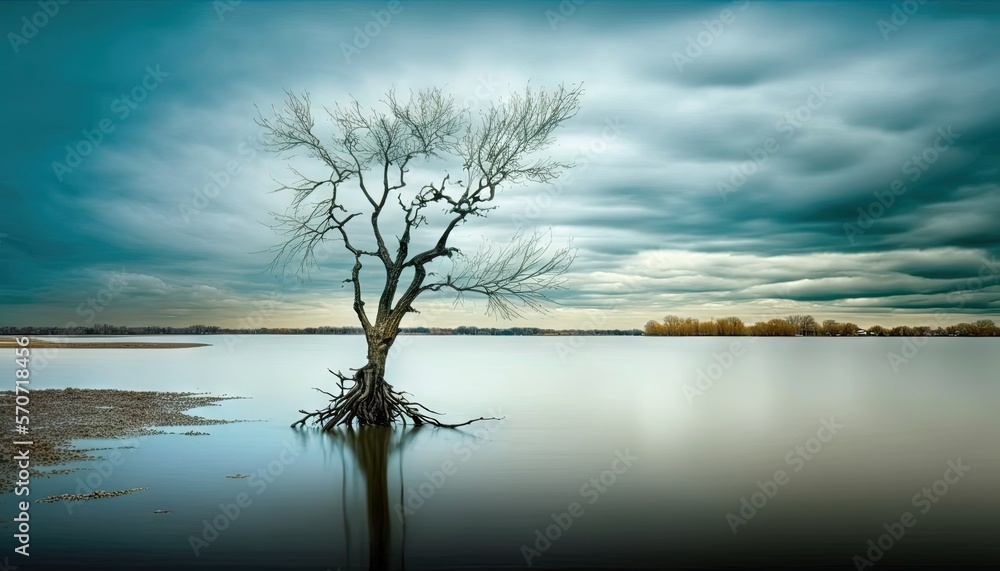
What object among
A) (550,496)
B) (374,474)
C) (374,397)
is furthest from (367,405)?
(550,496)

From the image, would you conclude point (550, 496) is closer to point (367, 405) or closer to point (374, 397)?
point (374, 397)

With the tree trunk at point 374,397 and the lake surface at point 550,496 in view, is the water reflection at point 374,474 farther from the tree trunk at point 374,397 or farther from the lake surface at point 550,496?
the tree trunk at point 374,397

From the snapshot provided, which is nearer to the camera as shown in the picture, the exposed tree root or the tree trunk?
the tree trunk

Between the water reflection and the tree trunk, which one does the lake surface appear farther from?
the tree trunk

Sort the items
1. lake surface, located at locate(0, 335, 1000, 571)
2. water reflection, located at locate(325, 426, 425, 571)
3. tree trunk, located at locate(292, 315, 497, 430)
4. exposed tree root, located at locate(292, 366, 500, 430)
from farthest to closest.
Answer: exposed tree root, located at locate(292, 366, 500, 430) → tree trunk, located at locate(292, 315, 497, 430) → water reflection, located at locate(325, 426, 425, 571) → lake surface, located at locate(0, 335, 1000, 571)

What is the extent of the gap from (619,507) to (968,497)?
25.6ft

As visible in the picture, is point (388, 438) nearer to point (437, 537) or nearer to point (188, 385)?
point (437, 537)

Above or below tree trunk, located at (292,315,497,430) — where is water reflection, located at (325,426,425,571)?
below

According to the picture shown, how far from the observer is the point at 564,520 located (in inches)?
505

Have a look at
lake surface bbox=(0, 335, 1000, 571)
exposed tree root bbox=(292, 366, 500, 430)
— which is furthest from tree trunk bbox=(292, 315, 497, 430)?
lake surface bbox=(0, 335, 1000, 571)

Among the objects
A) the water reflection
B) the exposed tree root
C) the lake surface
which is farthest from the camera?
the exposed tree root

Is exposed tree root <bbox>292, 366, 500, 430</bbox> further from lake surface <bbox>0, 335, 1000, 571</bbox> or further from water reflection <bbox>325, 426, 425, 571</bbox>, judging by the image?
lake surface <bbox>0, 335, 1000, 571</bbox>

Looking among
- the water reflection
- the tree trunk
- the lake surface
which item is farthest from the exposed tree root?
the lake surface

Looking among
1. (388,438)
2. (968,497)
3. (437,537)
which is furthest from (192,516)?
(968,497)
